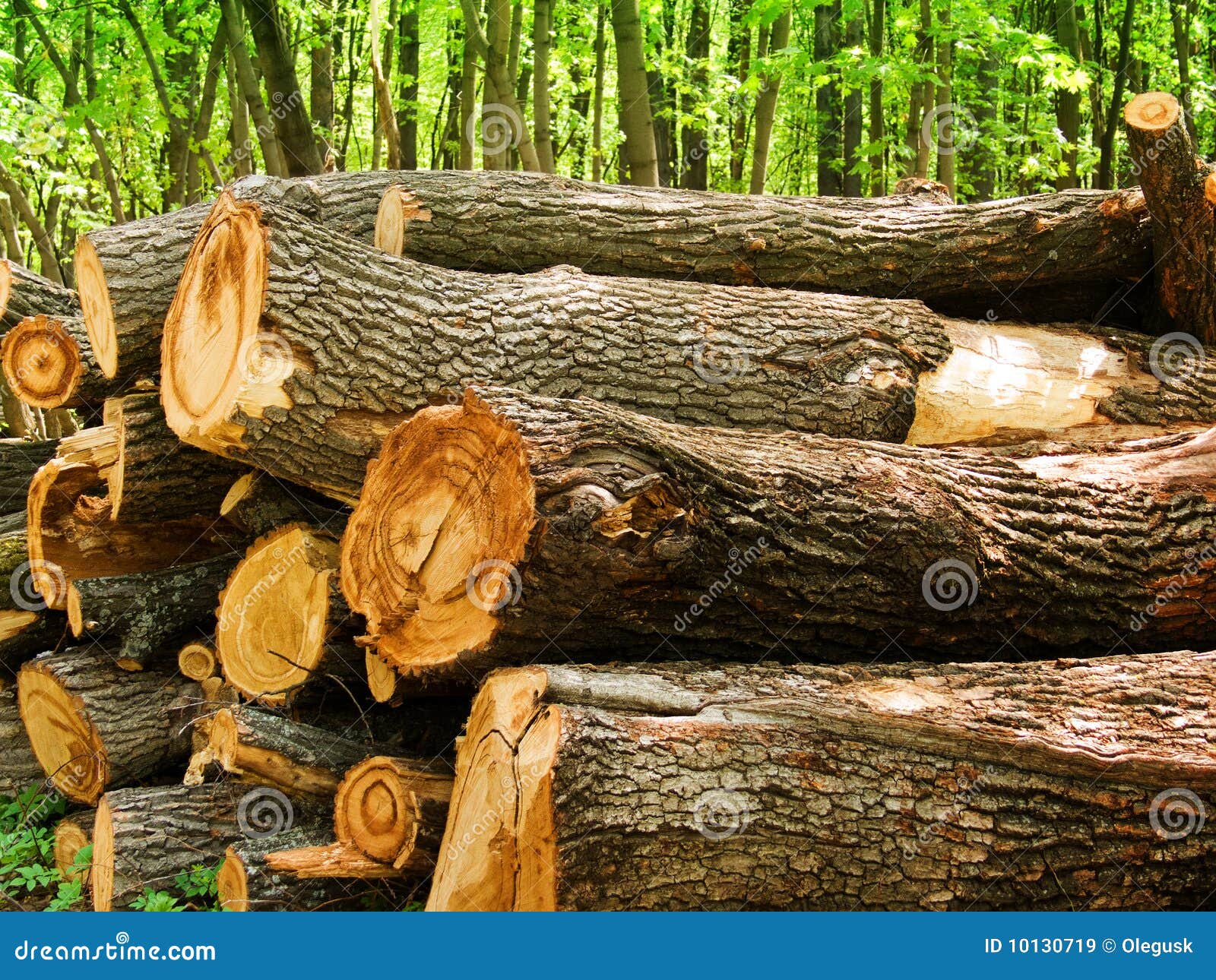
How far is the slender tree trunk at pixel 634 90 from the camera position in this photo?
327 inches

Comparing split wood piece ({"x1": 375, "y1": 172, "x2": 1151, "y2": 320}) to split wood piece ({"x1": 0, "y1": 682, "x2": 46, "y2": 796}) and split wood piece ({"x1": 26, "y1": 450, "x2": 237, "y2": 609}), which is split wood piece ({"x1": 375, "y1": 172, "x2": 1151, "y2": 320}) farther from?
split wood piece ({"x1": 0, "y1": 682, "x2": 46, "y2": 796})

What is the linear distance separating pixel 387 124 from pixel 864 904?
6854 millimetres

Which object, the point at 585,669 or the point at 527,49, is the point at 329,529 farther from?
the point at 527,49

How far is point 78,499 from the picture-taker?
184 inches

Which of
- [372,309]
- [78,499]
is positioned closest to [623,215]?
[372,309]

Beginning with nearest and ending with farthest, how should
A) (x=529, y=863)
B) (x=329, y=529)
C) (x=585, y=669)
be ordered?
1. (x=529, y=863)
2. (x=585, y=669)
3. (x=329, y=529)

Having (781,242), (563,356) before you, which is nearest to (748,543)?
(563,356)

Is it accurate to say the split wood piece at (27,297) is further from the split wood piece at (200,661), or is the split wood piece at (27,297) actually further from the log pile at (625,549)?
the split wood piece at (200,661)

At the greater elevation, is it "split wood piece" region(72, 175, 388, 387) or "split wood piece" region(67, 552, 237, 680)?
"split wood piece" region(72, 175, 388, 387)

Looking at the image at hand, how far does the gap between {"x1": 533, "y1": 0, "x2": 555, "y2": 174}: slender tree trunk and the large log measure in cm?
480

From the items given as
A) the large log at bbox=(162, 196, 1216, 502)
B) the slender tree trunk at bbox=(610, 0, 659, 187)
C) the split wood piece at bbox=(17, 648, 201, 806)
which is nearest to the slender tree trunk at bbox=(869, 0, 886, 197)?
the slender tree trunk at bbox=(610, 0, 659, 187)

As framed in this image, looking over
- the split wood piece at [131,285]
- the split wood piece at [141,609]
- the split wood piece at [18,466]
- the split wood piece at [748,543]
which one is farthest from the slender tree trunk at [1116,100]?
the split wood piece at [18,466]

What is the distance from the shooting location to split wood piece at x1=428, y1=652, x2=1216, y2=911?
8.72 feet

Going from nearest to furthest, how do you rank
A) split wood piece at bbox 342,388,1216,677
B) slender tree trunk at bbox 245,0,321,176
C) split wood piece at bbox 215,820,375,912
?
split wood piece at bbox 342,388,1216,677, split wood piece at bbox 215,820,375,912, slender tree trunk at bbox 245,0,321,176
